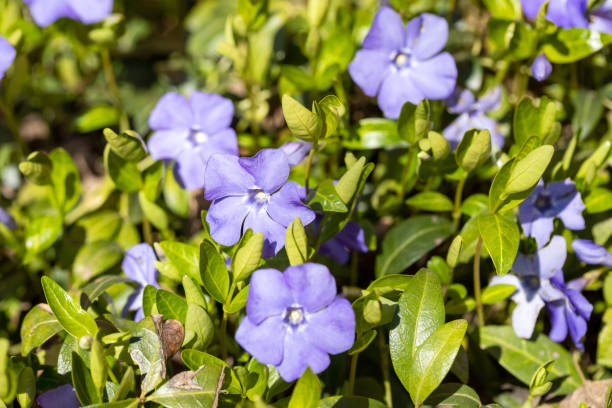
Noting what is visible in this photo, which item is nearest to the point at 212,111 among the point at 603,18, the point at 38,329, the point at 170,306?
the point at 170,306

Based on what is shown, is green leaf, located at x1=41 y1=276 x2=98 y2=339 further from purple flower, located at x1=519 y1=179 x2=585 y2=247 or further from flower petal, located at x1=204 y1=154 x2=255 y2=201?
purple flower, located at x1=519 y1=179 x2=585 y2=247

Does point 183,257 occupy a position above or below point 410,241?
above

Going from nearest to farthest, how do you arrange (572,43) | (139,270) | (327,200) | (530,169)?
(530,169)
(327,200)
(139,270)
(572,43)

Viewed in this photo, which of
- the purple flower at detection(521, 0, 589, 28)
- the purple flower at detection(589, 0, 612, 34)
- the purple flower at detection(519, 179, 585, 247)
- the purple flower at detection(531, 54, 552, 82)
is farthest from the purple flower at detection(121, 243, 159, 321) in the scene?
the purple flower at detection(589, 0, 612, 34)

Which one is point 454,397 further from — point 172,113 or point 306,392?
point 172,113

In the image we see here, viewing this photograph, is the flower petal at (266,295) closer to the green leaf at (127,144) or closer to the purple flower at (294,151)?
the purple flower at (294,151)

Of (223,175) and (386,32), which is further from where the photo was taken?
(386,32)
